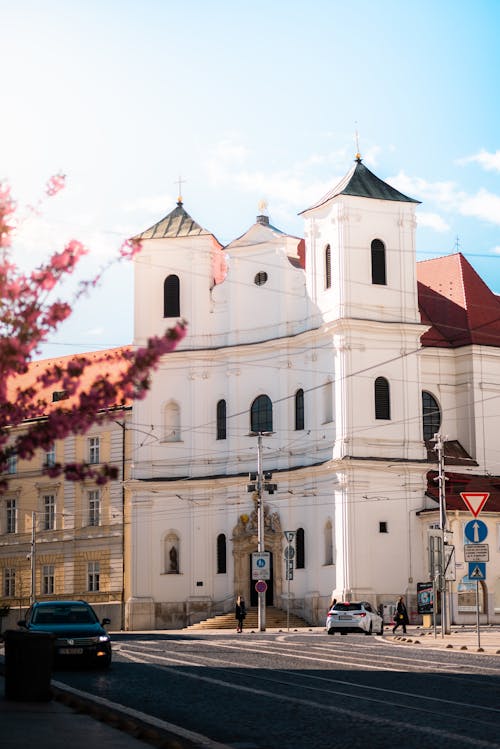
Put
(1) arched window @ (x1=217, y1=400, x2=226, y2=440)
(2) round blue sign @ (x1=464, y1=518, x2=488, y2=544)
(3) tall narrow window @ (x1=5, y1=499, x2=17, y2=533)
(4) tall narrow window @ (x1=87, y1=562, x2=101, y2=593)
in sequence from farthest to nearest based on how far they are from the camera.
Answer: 1. (3) tall narrow window @ (x1=5, y1=499, x2=17, y2=533)
2. (4) tall narrow window @ (x1=87, y1=562, x2=101, y2=593)
3. (1) arched window @ (x1=217, y1=400, x2=226, y2=440)
4. (2) round blue sign @ (x1=464, y1=518, x2=488, y2=544)

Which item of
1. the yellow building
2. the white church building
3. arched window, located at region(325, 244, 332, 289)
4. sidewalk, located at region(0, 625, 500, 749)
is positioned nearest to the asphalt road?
sidewalk, located at region(0, 625, 500, 749)

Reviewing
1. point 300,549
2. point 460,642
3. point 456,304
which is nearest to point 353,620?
point 460,642

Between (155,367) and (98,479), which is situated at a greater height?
(155,367)

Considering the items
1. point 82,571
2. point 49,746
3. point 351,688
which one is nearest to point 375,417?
point 82,571

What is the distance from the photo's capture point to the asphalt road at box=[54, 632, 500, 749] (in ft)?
48.2

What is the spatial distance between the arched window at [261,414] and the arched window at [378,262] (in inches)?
311

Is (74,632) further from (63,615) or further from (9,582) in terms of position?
(9,582)

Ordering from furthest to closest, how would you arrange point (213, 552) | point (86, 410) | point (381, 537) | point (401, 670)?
point (213, 552) < point (381, 537) < point (401, 670) < point (86, 410)

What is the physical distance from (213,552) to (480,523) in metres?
36.2

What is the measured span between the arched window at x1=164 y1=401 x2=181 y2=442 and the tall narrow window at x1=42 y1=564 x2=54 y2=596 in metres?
10.1

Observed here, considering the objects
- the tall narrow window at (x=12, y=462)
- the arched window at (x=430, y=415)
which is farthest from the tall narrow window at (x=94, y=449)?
the arched window at (x=430, y=415)

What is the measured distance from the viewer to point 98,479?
40.4ft

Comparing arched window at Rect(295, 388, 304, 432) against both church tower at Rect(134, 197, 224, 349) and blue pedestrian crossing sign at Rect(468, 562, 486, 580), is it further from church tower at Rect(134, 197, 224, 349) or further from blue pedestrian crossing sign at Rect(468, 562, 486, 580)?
blue pedestrian crossing sign at Rect(468, 562, 486, 580)

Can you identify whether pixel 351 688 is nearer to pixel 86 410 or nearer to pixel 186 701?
pixel 186 701
